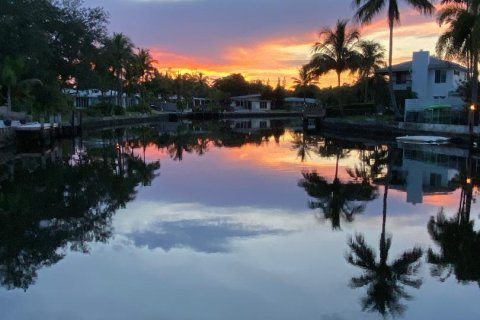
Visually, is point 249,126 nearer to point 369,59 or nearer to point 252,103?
point 369,59

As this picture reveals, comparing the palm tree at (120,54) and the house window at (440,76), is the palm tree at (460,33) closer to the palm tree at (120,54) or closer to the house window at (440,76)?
the house window at (440,76)

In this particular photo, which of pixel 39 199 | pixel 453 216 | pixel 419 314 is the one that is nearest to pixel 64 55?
pixel 39 199

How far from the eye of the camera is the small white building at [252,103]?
114m

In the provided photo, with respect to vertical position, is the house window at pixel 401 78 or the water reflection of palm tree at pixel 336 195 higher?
the house window at pixel 401 78

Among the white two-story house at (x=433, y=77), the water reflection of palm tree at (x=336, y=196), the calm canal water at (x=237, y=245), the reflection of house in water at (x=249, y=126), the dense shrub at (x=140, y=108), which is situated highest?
the white two-story house at (x=433, y=77)

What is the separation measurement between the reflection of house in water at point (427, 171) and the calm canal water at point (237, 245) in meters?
0.16

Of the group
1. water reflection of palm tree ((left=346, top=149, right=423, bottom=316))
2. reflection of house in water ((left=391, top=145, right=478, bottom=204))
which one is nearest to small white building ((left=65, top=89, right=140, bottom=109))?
reflection of house in water ((left=391, top=145, right=478, bottom=204))

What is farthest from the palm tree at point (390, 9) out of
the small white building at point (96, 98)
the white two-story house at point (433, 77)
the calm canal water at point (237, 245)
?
the small white building at point (96, 98)

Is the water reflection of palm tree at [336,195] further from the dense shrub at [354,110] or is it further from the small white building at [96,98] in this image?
the small white building at [96,98]

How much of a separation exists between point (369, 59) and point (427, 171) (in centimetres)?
3395

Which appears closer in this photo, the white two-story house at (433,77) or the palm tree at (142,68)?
the white two-story house at (433,77)

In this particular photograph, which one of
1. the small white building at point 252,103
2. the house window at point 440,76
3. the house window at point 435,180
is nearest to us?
the house window at point 435,180

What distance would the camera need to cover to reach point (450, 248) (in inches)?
390

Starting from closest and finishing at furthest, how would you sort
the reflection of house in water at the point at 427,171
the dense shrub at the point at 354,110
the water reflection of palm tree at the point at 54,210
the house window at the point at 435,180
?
1. the water reflection of palm tree at the point at 54,210
2. the reflection of house in water at the point at 427,171
3. the house window at the point at 435,180
4. the dense shrub at the point at 354,110
